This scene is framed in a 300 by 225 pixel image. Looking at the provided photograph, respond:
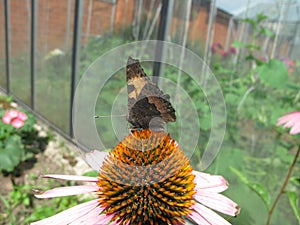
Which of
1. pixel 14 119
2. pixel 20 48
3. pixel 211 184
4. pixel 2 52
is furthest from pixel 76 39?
pixel 2 52

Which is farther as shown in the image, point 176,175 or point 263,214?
point 263,214

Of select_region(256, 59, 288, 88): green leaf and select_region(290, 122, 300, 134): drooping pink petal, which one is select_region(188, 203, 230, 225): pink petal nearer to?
select_region(290, 122, 300, 134): drooping pink petal

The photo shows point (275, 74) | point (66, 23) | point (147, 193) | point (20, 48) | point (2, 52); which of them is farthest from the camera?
point (2, 52)

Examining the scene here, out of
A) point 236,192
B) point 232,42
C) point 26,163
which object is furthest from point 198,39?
point 26,163

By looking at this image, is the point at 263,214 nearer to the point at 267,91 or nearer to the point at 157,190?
the point at 267,91

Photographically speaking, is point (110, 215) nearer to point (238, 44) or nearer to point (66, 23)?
point (238, 44)

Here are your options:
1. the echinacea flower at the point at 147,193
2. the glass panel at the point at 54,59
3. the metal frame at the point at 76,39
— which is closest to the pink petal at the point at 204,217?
the echinacea flower at the point at 147,193
